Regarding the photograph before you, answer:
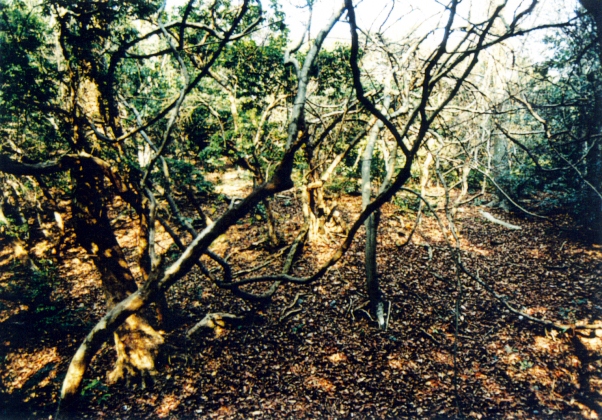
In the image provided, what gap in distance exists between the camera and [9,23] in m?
4.84

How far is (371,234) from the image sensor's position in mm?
6270

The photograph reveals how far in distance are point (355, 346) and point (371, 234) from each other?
2.28 metres

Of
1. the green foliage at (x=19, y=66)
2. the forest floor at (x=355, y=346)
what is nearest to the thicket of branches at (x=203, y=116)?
the green foliage at (x=19, y=66)

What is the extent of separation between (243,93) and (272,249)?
4.94 meters

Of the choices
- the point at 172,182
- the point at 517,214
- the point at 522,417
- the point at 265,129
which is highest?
the point at 265,129

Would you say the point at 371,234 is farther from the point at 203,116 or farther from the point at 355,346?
the point at 203,116

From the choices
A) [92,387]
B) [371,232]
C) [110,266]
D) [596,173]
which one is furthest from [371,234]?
[596,173]

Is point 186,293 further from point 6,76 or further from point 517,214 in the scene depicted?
point 517,214

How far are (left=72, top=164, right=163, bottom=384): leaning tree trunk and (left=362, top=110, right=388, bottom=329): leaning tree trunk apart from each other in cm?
430

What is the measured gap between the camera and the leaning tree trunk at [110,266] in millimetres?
4918

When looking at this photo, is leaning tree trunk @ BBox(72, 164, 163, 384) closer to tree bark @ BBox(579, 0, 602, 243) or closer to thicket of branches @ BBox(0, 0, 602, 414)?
thicket of branches @ BBox(0, 0, 602, 414)

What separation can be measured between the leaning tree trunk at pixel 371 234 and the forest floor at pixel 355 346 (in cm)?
36

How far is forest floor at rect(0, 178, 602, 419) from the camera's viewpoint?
5.15 metres

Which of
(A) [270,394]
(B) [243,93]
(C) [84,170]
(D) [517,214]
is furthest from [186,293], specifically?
(D) [517,214]
